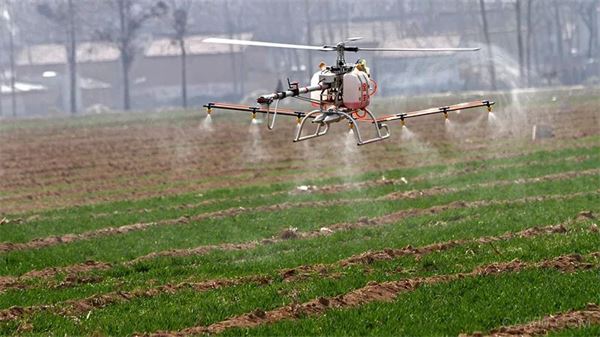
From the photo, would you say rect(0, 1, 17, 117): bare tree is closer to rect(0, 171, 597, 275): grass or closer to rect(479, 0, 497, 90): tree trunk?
rect(479, 0, 497, 90): tree trunk

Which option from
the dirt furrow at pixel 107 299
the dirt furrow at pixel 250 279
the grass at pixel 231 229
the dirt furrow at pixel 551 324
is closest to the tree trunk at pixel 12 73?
the grass at pixel 231 229

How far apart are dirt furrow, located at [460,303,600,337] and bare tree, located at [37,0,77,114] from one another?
179 ft

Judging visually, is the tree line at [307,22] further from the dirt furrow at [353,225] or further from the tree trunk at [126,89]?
the dirt furrow at [353,225]

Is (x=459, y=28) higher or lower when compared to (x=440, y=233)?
higher

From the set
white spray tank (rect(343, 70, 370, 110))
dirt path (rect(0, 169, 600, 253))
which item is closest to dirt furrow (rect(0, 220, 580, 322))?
white spray tank (rect(343, 70, 370, 110))

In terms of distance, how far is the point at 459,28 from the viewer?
221 ft

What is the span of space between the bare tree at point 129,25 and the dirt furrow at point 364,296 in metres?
53.3

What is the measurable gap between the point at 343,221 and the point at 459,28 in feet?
127

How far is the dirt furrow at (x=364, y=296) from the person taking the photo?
17.4m

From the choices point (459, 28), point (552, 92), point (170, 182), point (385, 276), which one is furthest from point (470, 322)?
point (552, 92)

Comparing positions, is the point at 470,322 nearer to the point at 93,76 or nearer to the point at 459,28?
the point at 459,28

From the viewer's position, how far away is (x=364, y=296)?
18.9m

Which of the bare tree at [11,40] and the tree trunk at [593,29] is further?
the bare tree at [11,40]

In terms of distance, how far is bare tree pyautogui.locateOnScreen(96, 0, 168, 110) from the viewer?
7325 cm
